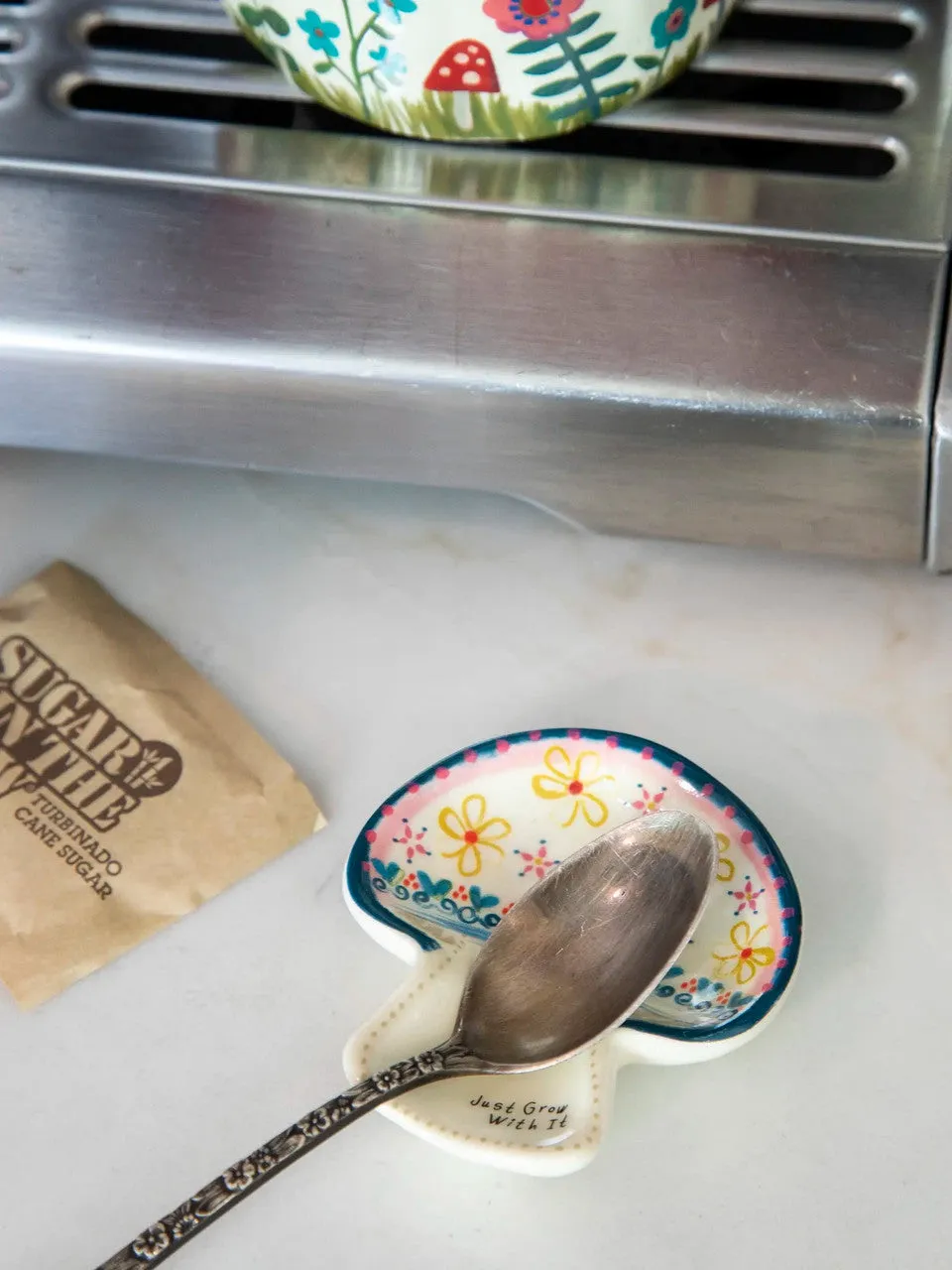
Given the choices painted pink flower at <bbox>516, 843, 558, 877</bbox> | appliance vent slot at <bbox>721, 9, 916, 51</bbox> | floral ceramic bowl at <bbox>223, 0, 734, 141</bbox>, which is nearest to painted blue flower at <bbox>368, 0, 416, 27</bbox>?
floral ceramic bowl at <bbox>223, 0, 734, 141</bbox>

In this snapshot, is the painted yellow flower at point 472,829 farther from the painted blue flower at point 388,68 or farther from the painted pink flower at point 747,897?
the painted blue flower at point 388,68

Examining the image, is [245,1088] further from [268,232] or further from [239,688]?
[268,232]

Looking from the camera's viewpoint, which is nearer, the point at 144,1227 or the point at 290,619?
the point at 144,1227

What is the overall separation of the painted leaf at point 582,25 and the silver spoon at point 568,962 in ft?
0.68

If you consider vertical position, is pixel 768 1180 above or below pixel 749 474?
below

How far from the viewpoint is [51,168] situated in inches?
16.3

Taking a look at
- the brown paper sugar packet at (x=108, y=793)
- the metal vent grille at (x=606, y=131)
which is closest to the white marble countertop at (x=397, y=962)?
the brown paper sugar packet at (x=108, y=793)

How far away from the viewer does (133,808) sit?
1.36 feet

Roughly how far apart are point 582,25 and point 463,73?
4 cm

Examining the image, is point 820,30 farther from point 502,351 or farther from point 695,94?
point 502,351

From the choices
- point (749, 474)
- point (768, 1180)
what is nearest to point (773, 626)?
point (749, 474)

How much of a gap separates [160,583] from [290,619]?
47 millimetres

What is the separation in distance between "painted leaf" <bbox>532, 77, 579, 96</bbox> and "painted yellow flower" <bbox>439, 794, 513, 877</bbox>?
20 cm

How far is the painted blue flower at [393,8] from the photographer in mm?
357
